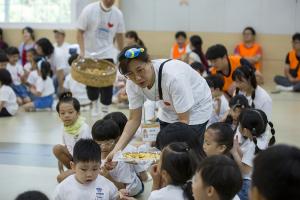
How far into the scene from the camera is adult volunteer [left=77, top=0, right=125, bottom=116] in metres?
6.06

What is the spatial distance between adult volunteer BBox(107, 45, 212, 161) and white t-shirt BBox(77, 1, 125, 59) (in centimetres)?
294

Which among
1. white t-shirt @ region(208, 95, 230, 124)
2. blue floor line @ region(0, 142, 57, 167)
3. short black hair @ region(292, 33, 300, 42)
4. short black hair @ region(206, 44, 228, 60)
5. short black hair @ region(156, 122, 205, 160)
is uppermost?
short black hair @ region(292, 33, 300, 42)

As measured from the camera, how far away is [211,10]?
31.0ft

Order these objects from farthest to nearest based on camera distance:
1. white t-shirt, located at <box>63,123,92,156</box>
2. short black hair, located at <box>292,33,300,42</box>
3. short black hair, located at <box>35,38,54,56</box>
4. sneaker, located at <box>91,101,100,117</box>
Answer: short black hair, located at <box>292,33,300,42</box> < short black hair, located at <box>35,38,54,56</box> < sneaker, located at <box>91,101,100,117</box> < white t-shirt, located at <box>63,123,92,156</box>

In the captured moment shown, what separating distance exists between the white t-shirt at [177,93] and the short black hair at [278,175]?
1744 mm

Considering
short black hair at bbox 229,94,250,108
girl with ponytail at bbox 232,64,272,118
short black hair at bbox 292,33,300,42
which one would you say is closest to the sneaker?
girl with ponytail at bbox 232,64,272,118

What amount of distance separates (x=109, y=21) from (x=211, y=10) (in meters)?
3.72

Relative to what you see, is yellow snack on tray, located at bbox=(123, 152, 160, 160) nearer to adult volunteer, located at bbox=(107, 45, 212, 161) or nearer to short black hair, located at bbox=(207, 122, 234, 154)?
adult volunteer, located at bbox=(107, 45, 212, 161)

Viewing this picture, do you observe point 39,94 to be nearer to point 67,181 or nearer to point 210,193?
point 67,181

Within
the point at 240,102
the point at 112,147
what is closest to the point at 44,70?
the point at 240,102

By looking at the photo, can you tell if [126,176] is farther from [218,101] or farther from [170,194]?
[218,101]

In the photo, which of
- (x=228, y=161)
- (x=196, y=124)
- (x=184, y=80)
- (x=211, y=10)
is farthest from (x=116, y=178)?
(x=211, y=10)

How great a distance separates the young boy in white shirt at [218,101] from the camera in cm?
502

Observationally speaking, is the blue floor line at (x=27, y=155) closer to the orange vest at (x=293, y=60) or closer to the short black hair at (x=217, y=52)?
the short black hair at (x=217, y=52)
